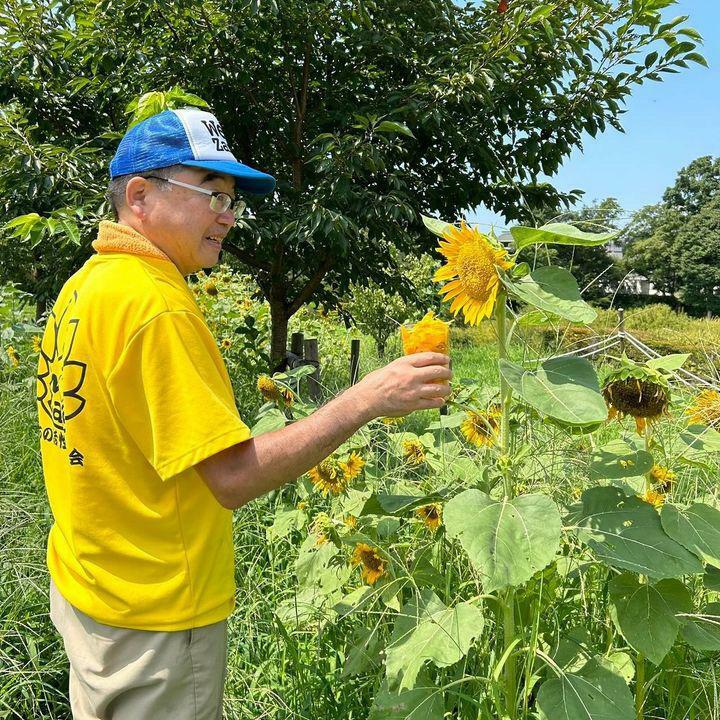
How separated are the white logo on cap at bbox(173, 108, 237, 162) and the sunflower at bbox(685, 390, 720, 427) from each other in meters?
1.46

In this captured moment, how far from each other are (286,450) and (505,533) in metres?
0.45

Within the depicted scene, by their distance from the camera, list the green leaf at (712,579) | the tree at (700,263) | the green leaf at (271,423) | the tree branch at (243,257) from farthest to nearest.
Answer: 1. the tree at (700,263)
2. the tree branch at (243,257)
3. the green leaf at (271,423)
4. the green leaf at (712,579)

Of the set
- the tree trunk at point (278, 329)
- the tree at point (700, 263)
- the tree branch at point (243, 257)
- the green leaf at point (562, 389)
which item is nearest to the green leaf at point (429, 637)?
the green leaf at point (562, 389)

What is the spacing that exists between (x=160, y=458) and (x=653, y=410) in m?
1.07

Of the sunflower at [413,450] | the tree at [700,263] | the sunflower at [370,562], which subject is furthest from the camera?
the tree at [700,263]

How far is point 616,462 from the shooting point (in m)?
1.73

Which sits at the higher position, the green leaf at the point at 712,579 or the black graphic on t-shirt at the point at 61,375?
the black graphic on t-shirt at the point at 61,375

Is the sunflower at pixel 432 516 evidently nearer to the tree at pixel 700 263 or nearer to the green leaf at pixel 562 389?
the green leaf at pixel 562 389

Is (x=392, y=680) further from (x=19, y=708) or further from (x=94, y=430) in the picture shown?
(x=19, y=708)

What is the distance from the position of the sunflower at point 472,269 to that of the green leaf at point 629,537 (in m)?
0.50

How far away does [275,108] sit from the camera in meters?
4.66

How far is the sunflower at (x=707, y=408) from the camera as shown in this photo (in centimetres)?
196

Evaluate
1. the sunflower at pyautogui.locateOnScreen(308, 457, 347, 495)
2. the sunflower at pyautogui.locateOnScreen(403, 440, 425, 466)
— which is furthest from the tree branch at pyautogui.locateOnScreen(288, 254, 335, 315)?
the sunflower at pyautogui.locateOnScreen(308, 457, 347, 495)

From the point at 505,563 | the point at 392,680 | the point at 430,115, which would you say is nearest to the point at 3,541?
the point at 392,680
